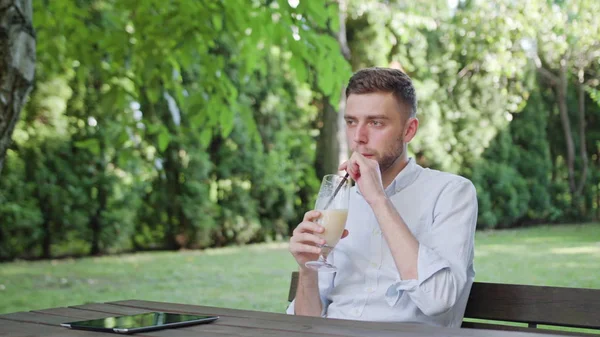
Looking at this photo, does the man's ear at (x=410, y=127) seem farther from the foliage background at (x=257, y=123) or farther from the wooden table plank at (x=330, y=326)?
the foliage background at (x=257, y=123)

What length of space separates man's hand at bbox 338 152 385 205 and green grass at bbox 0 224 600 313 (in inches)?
163

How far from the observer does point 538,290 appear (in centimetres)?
188

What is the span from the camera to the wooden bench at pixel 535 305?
1.80 meters

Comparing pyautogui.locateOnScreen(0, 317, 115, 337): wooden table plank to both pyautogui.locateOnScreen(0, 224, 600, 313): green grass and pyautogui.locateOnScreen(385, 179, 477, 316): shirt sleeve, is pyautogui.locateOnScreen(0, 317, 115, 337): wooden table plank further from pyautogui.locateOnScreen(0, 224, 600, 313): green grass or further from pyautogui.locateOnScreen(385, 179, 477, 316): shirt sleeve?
pyautogui.locateOnScreen(0, 224, 600, 313): green grass

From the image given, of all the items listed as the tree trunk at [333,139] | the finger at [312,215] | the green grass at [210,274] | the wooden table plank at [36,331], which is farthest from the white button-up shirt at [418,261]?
the tree trunk at [333,139]

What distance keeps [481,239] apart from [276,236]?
9.47 feet

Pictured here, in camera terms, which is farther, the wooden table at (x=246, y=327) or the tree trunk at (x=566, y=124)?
the tree trunk at (x=566, y=124)

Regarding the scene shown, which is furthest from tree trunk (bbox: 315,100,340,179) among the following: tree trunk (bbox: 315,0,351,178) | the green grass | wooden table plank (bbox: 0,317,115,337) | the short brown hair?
wooden table plank (bbox: 0,317,115,337)

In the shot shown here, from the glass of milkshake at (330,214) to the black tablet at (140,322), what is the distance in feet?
0.92

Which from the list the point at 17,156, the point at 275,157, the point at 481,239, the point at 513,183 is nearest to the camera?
Result: the point at 17,156

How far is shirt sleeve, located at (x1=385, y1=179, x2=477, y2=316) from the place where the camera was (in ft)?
5.67

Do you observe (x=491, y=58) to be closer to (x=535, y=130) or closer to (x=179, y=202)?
(x=535, y=130)

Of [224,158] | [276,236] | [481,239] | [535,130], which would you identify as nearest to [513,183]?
Answer: [535,130]

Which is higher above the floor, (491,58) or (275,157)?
(491,58)
